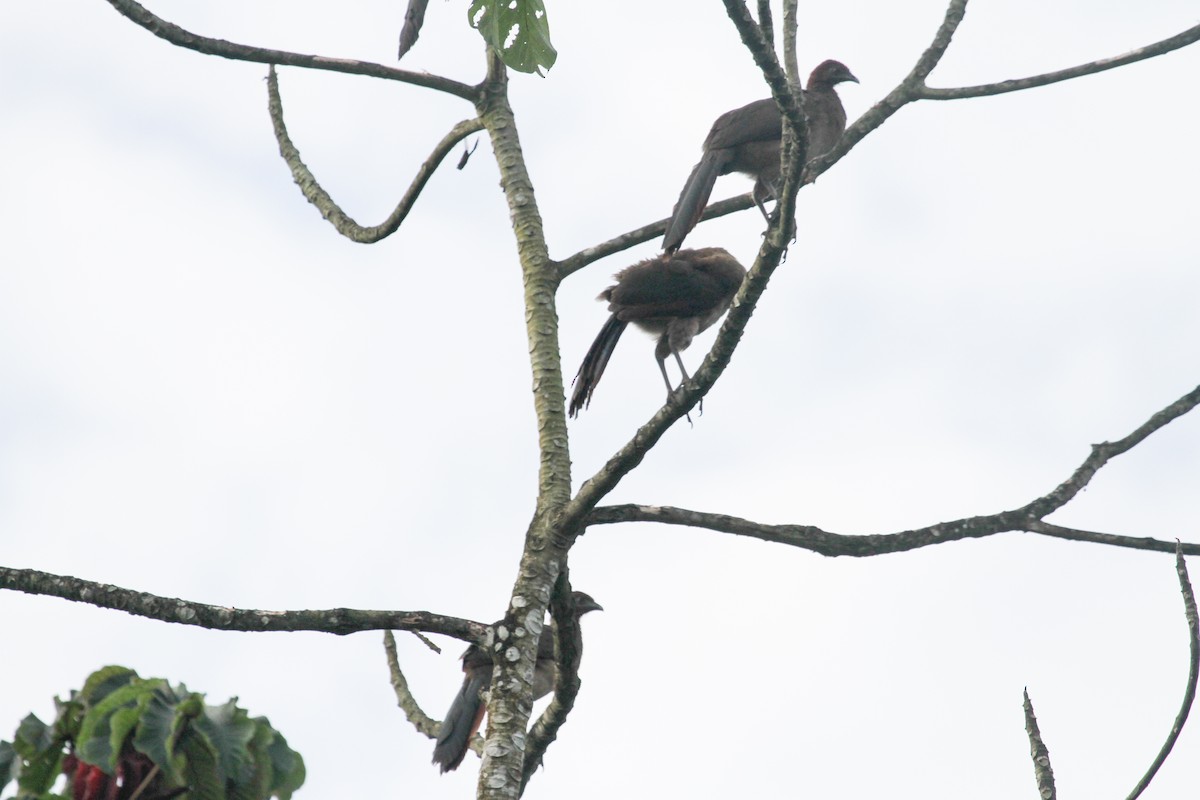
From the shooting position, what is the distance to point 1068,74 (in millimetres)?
5648

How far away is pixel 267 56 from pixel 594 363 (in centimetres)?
278

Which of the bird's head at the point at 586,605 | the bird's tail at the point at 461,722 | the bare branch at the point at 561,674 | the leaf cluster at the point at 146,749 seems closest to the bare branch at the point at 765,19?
the bare branch at the point at 561,674

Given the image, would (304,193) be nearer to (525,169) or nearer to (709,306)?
(525,169)

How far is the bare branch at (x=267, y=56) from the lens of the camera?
→ 4695mm

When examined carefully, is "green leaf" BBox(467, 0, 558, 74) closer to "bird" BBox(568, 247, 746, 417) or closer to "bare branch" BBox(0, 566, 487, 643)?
"bare branch" BBox(0, 566, 487, 643)

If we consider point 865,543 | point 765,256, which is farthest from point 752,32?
point 865,543

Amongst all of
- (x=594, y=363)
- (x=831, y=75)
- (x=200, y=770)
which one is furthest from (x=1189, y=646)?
(x=831, y=75)

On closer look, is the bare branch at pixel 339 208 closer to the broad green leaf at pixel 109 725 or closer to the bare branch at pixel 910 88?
the bare branch at pixel 910 88

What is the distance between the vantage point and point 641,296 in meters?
7.65

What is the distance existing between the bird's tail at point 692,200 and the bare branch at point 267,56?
122 centimetres

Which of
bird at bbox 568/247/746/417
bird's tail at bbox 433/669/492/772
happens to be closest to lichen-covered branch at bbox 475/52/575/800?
bird at bbox 568/247/746/417

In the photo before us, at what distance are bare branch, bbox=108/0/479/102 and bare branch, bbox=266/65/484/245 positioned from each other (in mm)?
269

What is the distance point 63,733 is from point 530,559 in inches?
83.6

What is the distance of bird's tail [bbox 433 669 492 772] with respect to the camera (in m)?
7.15
